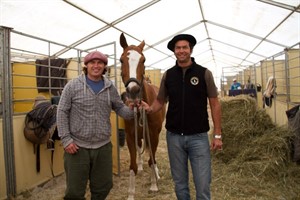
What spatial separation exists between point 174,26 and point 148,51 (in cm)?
225

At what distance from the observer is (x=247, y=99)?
15.9 feet

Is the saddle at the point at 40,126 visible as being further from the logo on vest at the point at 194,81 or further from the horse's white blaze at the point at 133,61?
the logo on vest at the point at 194,81

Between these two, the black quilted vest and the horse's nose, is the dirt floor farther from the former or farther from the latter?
the horse's nose

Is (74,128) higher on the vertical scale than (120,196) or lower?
higher

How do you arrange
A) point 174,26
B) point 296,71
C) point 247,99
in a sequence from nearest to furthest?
point 247,99
point 296,71
point 174,26

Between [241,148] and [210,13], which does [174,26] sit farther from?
[241,148]

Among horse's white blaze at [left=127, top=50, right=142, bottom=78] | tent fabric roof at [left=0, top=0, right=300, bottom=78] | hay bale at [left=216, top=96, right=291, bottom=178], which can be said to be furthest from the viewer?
tent fabric roof at [left=0, top=0, right=300, bottom=78]

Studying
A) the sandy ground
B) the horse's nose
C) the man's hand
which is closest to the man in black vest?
the horse's nose

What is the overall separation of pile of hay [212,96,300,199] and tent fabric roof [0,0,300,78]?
8.09 feet

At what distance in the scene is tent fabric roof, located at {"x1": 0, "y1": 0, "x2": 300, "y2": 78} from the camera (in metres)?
5.17

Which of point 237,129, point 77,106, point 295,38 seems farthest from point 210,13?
point 77,106

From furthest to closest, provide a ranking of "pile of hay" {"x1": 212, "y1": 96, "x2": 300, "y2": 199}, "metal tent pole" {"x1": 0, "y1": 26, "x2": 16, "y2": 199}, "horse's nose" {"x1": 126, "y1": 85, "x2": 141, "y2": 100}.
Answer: "pile of hay" {"x1": 212, "y1": 96, "x2": 300, "y2": 199} < "metal tent pole" {"x1": 0, "y1": 26, "x2": 16, "y2": 199} < "horse's nose" {"x1": 126, "y1": 85, "x2": 141, "y2": 100}

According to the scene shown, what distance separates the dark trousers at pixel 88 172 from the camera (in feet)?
6.46

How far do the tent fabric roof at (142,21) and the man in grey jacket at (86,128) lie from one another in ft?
6.57
